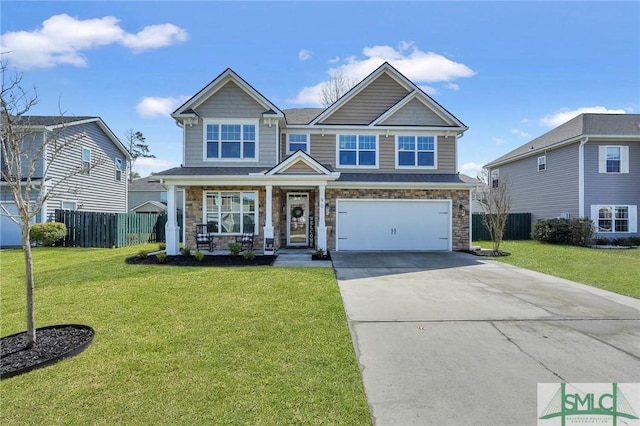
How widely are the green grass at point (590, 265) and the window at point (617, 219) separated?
3.94m

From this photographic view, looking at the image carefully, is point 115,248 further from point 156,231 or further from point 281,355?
point 281,355

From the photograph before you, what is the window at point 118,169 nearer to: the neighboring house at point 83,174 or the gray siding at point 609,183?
the neighboring house at point 83,174

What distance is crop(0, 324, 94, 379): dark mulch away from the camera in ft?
12.7

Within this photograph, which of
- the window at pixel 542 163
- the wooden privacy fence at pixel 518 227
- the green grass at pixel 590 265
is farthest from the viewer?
the wooden privacy fence at pixel 518 227

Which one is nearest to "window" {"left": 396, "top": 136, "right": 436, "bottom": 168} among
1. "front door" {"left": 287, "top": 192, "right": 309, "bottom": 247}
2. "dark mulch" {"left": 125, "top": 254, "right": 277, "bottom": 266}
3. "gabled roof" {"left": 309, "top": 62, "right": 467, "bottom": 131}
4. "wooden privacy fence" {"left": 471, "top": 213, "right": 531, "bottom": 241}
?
"gabled roof" {"left": 309, "top": 62, "right": 467, "bottom": 131}

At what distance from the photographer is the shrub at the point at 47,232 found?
621 inches

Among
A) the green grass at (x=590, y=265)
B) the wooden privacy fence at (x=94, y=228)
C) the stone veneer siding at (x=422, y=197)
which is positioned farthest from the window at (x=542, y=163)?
the wooden privacy fence at (x=94, y=228)

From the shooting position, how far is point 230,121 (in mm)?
14453

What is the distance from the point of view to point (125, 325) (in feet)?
17.0

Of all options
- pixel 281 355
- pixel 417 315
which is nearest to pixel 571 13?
pixel 417 315

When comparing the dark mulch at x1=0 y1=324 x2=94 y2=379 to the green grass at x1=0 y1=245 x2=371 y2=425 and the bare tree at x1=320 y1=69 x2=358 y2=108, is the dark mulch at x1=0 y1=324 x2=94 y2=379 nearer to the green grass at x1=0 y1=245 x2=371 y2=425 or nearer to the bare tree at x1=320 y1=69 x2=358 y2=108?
the green grass at x1=0 y1=245 x2=371 y2=425

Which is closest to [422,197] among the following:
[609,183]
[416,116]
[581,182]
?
[416,116]

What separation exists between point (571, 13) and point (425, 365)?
38.2 feet

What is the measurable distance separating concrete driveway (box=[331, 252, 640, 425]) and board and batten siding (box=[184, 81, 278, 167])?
790 centimetres
